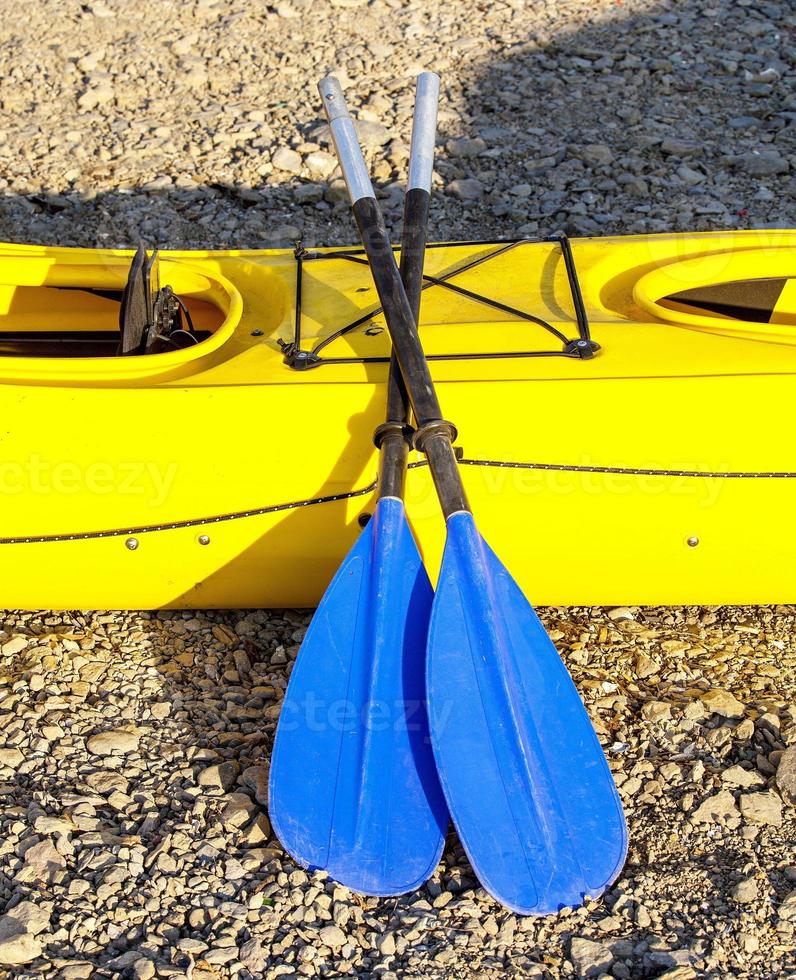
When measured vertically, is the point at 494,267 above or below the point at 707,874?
above

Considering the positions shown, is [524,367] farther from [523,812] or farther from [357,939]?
[357,939]

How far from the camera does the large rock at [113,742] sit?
230cm

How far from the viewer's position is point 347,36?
5137mm

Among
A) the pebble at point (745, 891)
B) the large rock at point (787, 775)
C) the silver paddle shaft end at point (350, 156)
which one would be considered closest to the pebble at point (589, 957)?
the pebble at point (745, 891)

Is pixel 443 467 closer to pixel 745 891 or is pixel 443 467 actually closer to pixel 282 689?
pixel 282 689

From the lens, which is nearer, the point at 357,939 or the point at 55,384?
the point at 357,939

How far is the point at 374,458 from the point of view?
2.37 metres

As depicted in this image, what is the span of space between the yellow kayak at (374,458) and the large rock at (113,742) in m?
0.35

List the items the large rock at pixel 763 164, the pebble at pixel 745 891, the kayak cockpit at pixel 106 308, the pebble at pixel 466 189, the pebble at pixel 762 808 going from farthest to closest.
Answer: the large rock at pixel 763 164 < the pebble at pixel 466 189 < the kayak cockpit at pixel 106 308 < the pebble at pixel 762 808 < the pebble at pixel 745 891

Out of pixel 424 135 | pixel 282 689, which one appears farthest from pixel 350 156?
pixel 282 689

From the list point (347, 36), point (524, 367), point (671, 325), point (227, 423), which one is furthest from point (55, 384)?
point (347, 36)

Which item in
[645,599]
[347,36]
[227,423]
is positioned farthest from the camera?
[347,36]

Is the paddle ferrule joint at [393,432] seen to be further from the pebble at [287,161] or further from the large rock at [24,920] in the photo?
the pebble at [287,161]

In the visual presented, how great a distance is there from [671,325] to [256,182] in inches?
88.4
